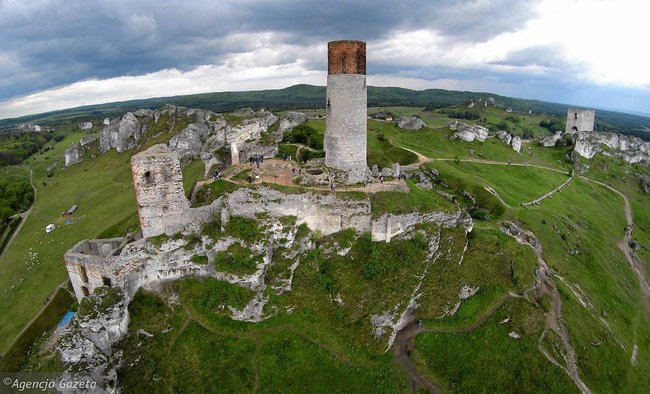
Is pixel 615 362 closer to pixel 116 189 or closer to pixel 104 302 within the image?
pixel 104 302

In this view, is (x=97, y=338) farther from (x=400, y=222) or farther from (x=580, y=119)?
(x=580, y=119)

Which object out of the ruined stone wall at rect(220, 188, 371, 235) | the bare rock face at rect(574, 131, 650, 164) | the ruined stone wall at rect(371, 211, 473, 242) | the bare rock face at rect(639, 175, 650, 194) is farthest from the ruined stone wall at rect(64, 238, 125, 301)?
the bare rock face at rect(639, 175, 650, 194)

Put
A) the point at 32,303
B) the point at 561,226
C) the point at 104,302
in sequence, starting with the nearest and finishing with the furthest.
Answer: the point at 104,302 → the point at 32,303 → the point at 561,226

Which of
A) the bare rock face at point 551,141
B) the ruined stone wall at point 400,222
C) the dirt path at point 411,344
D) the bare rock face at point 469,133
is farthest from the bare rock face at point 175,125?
the bare rock face at point 551,141

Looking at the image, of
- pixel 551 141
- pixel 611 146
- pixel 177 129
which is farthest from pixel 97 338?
pixel 611 146

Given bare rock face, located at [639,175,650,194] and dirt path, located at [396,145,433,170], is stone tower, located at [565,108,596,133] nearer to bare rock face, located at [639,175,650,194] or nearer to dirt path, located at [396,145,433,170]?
bare rock face, located at [639,175,650,194]

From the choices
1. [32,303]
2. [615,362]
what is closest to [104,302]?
[32,303]
